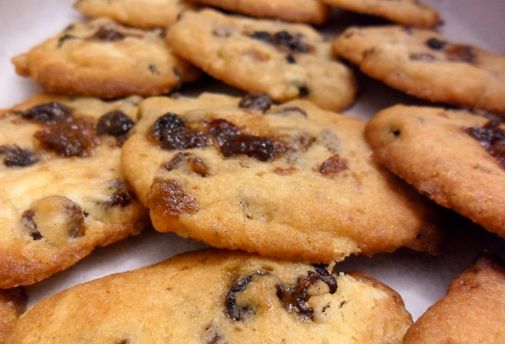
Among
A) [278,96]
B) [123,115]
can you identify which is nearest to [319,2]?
[278,96]

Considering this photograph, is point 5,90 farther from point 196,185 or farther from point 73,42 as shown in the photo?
point 196,185

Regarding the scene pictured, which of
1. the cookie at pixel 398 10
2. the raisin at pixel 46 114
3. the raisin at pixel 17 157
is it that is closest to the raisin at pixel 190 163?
the raisin at pixel 17 157

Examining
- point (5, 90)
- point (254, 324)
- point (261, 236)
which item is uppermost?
point (261, 236)

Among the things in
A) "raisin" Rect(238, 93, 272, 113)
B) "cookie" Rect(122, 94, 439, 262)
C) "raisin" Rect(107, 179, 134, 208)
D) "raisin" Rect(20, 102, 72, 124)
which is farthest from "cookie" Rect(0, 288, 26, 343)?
"raisin" Rect(238, 93, 272, 113)

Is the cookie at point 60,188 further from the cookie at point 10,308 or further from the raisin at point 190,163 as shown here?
the raisin at point 190,163

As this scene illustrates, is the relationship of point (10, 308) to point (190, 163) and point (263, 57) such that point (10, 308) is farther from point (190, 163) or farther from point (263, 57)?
point (263, 57)

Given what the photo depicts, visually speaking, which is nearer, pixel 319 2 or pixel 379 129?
pixel 379 129

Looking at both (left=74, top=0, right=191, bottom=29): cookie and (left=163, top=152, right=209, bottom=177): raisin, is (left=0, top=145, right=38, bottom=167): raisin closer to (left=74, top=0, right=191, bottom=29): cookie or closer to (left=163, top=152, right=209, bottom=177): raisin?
(left=163, top=152, right=209, bottom=177): raisin
